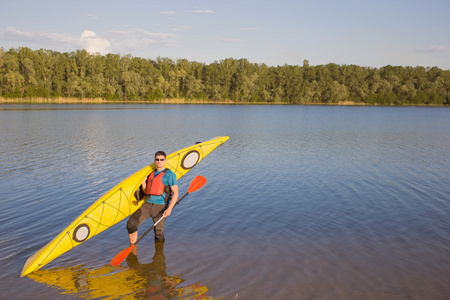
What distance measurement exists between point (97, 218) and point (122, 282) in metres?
1.67

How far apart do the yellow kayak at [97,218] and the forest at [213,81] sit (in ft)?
282

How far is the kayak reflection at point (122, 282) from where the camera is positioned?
547 cm

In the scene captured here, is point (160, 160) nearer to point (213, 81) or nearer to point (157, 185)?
point (157, 185)

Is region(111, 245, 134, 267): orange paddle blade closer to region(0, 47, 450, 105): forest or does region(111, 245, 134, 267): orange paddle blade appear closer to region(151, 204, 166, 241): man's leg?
region(151, 204, 166, 241): man's leg

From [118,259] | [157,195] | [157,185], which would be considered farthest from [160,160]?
[118,259]

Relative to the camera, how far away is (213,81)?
11988cm

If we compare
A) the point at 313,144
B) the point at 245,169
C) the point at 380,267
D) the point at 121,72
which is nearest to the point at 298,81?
the point at 121,72

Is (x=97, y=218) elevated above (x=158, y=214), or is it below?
below

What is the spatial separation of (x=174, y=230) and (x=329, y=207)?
176 inches

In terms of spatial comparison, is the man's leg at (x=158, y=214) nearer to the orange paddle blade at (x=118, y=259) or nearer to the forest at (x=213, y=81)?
the orange paddle blade at (x=118, y=259)

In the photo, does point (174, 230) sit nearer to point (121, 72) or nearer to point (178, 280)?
point (178, 280)

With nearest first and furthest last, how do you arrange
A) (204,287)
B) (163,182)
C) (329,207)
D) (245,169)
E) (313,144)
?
(204,287) < (163,182) < (329,207) < (245,169) < (313,144)

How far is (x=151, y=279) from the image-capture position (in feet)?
19.5

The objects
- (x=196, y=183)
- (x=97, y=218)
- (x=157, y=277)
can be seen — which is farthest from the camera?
(x=196, y=183)
